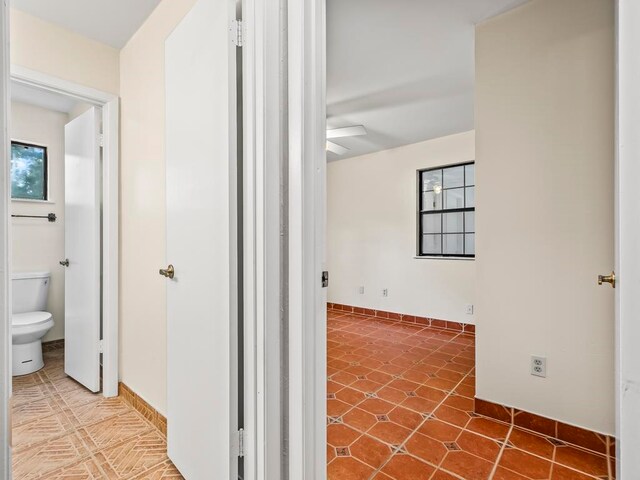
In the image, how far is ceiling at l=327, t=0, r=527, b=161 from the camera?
6.23 feet

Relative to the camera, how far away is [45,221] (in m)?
3.12

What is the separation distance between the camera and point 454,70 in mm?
2533

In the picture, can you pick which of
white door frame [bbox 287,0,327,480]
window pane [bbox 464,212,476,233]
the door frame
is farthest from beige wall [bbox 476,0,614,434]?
window pane [bbox 464,212,476,233]

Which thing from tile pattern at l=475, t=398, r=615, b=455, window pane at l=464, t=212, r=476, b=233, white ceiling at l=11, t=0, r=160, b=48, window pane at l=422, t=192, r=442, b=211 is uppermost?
white ceiling at l=11, t=0, r=160, b=48

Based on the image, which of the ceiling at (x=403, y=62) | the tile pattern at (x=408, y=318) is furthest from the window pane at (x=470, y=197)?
the tile pattern at (x=408, y=318)

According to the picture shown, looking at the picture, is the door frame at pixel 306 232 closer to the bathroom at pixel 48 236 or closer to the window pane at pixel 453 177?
the bathroom at pixel 48 236

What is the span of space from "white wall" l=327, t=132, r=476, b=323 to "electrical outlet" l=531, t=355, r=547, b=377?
2.17 metres

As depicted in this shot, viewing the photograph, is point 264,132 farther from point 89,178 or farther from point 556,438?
point 556,438

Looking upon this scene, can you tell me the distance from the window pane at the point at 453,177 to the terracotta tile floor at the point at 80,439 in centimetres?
397

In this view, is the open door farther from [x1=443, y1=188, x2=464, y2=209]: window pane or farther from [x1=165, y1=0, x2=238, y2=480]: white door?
[x1=443, y1=188, x2=464, y2=209]: window pane

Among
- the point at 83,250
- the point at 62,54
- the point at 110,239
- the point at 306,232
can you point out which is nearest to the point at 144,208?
→ the point at 110,239

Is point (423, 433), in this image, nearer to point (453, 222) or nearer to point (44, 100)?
point (453, 222)

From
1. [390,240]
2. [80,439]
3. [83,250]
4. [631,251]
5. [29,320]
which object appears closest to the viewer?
[631,251]

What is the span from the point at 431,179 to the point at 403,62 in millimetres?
2217
